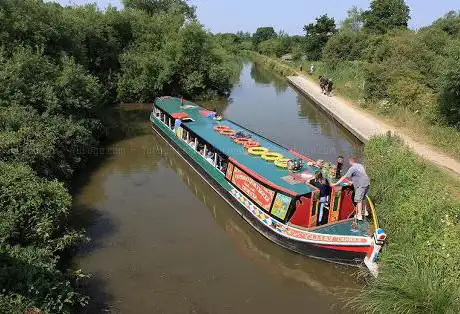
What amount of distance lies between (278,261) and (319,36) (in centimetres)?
4083

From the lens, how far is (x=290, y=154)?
1157 cm

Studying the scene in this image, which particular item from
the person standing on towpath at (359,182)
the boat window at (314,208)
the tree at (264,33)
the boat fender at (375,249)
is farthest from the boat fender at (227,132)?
the tree at (264,33)

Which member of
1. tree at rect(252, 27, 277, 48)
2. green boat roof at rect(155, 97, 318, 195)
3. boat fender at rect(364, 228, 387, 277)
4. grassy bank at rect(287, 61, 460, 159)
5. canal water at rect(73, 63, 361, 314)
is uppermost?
tree at rect(252, 27, 277, 48)

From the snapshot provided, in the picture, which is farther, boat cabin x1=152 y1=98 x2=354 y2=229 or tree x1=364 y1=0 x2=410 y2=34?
tree x1=364 y1=0 x2=410 y2=34

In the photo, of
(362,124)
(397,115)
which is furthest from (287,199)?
(397,115)

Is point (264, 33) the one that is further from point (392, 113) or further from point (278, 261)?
point (278, 261)

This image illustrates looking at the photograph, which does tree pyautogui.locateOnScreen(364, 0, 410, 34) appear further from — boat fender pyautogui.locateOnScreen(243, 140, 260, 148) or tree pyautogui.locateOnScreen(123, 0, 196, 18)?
boat fender pyautogui.locateOnScreen(243, 140, 260, 148)

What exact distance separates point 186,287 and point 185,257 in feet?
3.58

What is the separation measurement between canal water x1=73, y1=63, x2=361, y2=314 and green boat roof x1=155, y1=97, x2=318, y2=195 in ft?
4.82

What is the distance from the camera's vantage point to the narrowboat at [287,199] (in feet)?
27.7

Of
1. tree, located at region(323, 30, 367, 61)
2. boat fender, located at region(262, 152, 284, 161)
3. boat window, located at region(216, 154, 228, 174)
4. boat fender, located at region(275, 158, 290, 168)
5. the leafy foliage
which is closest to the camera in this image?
the leafy foliage

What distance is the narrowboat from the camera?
27.7 feet

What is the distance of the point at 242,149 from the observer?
39.1ft

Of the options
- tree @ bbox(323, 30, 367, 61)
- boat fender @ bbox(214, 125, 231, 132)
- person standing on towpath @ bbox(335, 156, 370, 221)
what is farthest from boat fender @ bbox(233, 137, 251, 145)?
tree @ bbox(323, 30, 367, 61)
